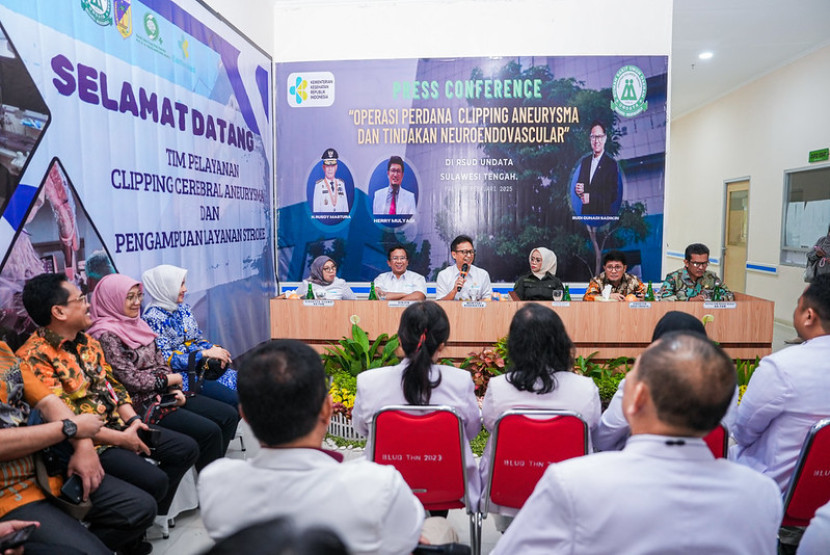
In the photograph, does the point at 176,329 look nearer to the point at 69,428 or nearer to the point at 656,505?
the point at 69,428

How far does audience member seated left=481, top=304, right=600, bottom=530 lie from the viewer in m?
1.97

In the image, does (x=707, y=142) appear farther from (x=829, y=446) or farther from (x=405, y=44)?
(x=829, y=446)

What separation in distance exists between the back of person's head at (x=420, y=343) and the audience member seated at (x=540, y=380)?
241 millimetres

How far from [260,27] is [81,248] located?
3.48 meters

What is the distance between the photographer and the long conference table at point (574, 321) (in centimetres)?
408

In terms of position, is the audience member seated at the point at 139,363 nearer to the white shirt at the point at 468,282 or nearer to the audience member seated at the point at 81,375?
the audience member seated at the point at 81,375

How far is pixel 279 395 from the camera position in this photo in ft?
3.51

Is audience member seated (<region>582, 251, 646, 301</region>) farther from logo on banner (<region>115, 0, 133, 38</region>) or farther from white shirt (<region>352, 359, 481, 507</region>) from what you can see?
logo on banner (<region>115, 0, 133, 38</region>)

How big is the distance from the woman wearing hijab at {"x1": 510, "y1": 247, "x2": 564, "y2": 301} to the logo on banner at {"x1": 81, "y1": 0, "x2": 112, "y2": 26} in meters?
3.38

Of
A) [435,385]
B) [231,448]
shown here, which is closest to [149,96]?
[231,448]

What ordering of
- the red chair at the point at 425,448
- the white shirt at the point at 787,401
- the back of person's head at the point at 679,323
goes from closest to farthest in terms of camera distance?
the white shirt at the point at 787,401
the red chair at the point at 425,448
the back of person's head at the point at 679,323

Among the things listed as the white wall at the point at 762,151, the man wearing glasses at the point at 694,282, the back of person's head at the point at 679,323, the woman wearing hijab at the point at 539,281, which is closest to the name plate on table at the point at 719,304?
the man wearing glasses at the point at 694,282

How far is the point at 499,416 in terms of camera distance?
189cm

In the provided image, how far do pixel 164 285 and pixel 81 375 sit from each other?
0.97 meters
